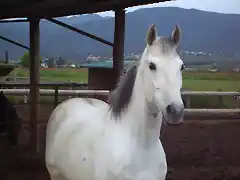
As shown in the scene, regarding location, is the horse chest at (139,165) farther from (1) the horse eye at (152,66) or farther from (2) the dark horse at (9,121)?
(2) the dark horse at (9,121)

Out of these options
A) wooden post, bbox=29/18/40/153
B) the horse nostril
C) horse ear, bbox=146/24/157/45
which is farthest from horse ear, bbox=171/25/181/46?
wooden post, bbox=29/18/40/153

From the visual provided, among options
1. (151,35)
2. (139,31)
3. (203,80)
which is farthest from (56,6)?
(203,80)

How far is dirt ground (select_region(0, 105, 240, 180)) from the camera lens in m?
5.43

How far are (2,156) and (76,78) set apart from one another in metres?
3.14

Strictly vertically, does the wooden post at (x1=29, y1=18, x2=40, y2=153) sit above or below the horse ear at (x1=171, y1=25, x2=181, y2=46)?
below

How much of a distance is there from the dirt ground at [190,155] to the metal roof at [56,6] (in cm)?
187

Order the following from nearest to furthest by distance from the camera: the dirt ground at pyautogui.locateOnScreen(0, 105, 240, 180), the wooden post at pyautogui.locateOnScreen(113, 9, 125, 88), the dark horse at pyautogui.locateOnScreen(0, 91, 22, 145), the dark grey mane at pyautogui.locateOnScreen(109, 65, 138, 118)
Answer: the dark grey mane at pyautogui.locateOnScreen(109, 65, 138, 118), the wooden post at pyautogui.locateOnScreen(113, 9, 125, 88), the dirt ground at pyautogui.locateOnScreen(0, 105, 240, 180), the dark horse at pyautogui.locateOnScreen(0, 91, 22, 145)

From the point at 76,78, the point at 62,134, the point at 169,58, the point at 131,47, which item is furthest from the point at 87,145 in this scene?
the point at 76,78

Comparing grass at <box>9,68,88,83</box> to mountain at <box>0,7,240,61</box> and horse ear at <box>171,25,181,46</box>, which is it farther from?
horse ear at <box>171,25,181,46</box>

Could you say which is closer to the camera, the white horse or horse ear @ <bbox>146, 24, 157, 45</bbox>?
the white horse

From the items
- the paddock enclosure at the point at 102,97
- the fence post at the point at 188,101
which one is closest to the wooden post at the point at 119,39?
the paddock enclosure at the point at 102,97

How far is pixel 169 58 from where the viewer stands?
2.53 m

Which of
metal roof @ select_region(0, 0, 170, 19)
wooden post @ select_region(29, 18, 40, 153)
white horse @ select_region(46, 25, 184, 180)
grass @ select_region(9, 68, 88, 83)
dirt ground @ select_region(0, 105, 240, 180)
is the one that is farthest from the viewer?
grass @ select_region(9, 68, 88, 83)

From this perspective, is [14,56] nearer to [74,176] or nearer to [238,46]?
[238,46]
